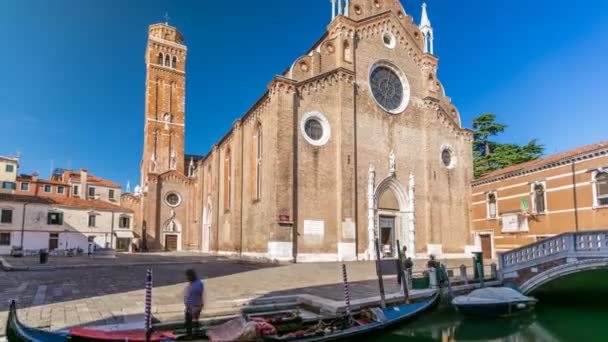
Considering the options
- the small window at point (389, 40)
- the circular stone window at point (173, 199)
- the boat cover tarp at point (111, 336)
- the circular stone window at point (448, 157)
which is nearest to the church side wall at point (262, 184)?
the small window at point (389, 40)

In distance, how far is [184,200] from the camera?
136ft

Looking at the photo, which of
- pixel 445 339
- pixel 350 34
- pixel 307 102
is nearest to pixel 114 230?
pixel 307 102

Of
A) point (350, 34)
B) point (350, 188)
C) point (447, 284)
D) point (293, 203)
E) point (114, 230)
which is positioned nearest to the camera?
point (447, 284)

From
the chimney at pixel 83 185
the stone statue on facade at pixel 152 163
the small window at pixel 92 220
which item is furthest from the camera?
the chimney at pixel 83 185

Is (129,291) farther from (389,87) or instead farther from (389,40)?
(389,40)

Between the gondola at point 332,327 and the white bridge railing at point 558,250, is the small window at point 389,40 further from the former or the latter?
the gondola at point 332,327

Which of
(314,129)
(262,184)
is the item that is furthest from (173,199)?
(314,129)

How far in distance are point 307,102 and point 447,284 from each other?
13.2 m

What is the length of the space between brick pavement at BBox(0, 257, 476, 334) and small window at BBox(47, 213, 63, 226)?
2204 centimetres

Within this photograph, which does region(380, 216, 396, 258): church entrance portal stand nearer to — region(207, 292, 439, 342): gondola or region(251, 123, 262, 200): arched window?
region(251, 123, 262, 200): arched window

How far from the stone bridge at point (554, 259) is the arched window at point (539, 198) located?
10.1 meters

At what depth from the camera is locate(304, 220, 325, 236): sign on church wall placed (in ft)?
68.2

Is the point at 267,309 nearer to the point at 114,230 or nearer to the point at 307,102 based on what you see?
the point at 307,102

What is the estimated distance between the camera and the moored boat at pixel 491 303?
35.7ft
